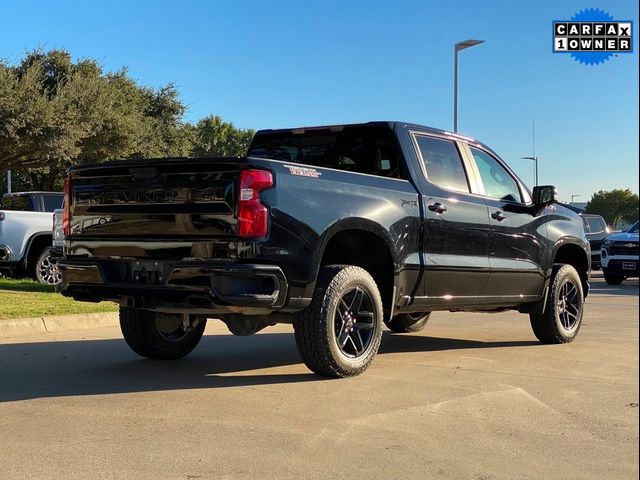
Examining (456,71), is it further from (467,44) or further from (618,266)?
(618,266)

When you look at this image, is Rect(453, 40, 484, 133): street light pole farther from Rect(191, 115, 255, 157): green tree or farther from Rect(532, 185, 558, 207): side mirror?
Rect(191, 115, 255, 157): green tree

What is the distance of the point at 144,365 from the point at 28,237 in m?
7.34

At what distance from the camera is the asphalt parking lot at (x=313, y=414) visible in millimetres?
3711

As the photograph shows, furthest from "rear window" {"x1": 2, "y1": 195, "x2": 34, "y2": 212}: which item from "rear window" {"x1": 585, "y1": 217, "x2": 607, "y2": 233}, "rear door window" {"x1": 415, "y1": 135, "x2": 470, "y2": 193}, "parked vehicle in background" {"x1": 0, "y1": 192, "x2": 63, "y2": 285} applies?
"rear window" {"x1": 585, "y1": 217, "x2": 607, "y2": 233}

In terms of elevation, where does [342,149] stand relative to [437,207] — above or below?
above

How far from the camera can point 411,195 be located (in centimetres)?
615

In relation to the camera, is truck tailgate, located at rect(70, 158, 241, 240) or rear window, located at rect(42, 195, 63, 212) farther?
rear window, located at rect(42, 195, 63, 212)

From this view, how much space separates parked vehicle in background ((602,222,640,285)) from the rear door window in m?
11.9

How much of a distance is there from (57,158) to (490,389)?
700 inches

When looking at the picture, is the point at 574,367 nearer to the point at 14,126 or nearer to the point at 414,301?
the point at 414,301

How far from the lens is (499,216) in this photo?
23.0ft

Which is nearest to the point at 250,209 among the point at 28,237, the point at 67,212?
the point at 67,212

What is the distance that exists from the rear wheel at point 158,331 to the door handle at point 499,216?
2.99 meters

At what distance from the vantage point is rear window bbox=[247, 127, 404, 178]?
21.5 ft
